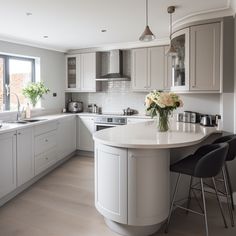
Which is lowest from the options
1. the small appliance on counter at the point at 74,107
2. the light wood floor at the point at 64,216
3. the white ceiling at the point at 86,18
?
the light wood floor at the point at 64,216

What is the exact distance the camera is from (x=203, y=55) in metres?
3.32

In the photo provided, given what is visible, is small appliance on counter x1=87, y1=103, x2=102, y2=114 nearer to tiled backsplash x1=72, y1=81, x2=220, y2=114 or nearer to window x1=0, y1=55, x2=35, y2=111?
tiled backsplash x1=72, y1=81, x2=220, y2=114

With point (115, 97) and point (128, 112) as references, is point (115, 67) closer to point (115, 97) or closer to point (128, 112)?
point (115, 97)

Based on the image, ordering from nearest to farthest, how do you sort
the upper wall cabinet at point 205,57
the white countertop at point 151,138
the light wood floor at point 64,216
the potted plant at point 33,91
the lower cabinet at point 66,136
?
the white countertop at point 151,138 < the light wood floor at point 64,216 < the upper wall cabinet at point 205,57 < the potted plant at point 33,91 < the lower cabinet at point 66,136

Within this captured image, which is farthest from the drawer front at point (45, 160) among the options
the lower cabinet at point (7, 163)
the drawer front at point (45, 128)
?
the lower cabinet at point (7, 163)

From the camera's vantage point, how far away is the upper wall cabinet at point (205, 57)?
3.23 meters

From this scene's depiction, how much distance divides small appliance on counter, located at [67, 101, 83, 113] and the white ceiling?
1545mm

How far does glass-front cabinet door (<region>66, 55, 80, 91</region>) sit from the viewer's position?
226 inches

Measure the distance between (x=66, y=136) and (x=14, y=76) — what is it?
151 centimetres

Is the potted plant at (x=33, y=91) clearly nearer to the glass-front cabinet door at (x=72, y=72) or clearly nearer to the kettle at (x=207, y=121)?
the glass-front cabinet door at (x=72, y=72)

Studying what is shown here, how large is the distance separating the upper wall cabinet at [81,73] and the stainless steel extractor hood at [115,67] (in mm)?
338

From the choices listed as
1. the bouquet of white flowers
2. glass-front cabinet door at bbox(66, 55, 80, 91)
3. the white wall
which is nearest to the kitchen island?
the bouquet of white flowers

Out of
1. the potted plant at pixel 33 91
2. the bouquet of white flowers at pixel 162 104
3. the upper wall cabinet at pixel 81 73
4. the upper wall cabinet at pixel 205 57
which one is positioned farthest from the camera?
the upper wall cabinet at pixel 81 73

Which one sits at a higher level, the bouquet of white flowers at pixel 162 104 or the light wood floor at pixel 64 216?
the bouquet of white flowers at pixel 162 104
